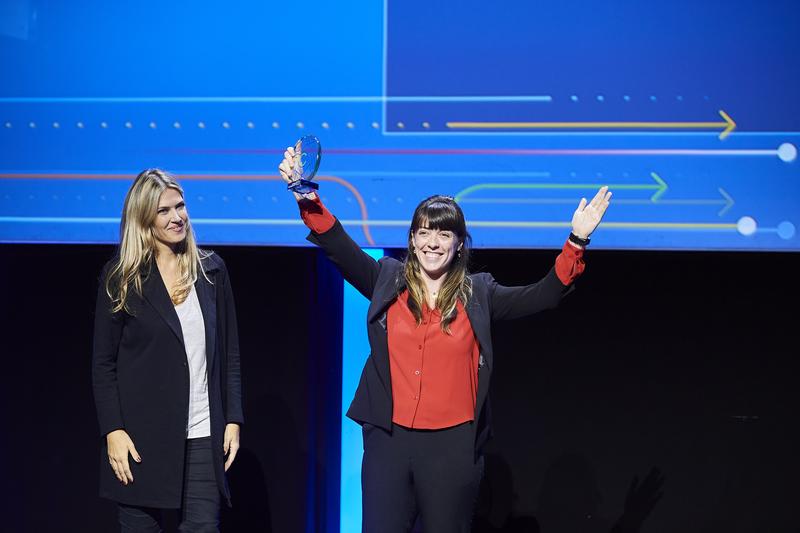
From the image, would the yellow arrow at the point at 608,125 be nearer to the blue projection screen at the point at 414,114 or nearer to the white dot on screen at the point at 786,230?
the blue projection screen at the point at 414,114

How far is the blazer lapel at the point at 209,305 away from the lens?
7.47 ft

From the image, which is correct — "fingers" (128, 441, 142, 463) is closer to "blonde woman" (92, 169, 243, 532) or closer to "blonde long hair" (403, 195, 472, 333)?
"blonde woman" (92, 169, 243, 532)

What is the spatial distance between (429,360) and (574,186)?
104cm

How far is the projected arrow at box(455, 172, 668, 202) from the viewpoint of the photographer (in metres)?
2.90

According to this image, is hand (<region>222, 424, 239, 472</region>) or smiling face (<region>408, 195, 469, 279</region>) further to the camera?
hand (<region>222, 424, 239, 472</region>)

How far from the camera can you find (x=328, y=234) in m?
2.21

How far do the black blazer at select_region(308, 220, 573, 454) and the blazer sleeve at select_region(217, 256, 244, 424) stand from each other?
32 centimetres

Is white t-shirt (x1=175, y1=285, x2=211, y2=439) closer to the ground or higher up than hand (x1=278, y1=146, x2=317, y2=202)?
closer to the ground

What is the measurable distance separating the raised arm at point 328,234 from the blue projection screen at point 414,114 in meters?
0.74

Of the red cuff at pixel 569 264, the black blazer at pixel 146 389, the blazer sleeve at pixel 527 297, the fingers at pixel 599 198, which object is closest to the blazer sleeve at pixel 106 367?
the black blazer at pixel 146 389

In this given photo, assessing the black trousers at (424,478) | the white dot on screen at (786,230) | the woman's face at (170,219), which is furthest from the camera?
the white dot on screen at (786,230)

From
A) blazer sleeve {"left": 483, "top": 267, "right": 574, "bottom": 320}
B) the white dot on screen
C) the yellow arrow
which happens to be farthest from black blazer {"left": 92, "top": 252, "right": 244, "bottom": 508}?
the white dot on screen

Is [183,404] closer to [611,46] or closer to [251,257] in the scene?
[251,257]

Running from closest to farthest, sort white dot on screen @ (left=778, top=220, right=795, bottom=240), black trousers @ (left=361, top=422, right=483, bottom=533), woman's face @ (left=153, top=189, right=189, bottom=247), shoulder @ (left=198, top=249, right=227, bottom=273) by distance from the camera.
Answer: black trousers @ (left=361, top=422, right=483, bottom=533), woman's face @ (left=153, top=189, right=189, bottom=247), shoulder @ (left=198, top=249, right=227, bottom=273), white dot on screen @ (left=778, top=220, right=795, bottom=240)
